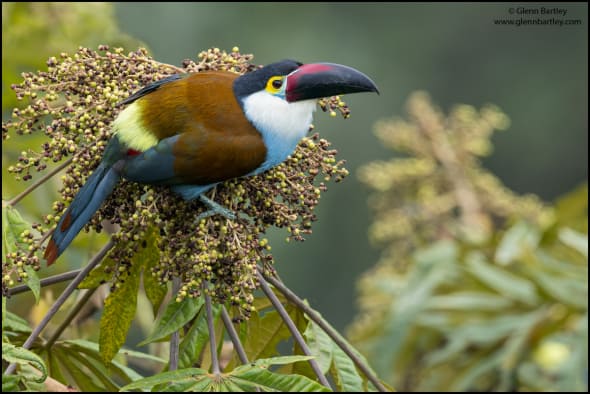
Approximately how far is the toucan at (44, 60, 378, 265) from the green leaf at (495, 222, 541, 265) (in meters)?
2.16

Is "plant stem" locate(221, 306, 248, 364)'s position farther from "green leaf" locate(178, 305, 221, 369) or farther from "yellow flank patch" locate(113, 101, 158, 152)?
"yellow flank patch" locate(113, 101, 158, 152)

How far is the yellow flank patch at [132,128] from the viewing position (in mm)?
1639

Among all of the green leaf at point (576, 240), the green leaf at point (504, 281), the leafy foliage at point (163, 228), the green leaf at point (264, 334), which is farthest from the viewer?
the green leaf at point (504, 281)

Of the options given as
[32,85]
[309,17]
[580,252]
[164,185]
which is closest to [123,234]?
[164,185]

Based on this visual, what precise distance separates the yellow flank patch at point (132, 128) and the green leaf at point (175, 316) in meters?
0.26

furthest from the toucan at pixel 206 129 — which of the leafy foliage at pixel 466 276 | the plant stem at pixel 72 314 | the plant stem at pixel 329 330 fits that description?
the leafy foliage at pixel 466 276

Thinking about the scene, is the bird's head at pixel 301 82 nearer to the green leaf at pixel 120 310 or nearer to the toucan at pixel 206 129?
the toucan at pixel 206 129

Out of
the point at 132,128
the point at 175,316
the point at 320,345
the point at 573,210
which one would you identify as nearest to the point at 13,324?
the point at 175,316

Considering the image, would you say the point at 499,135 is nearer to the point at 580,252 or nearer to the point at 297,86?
the point at 580,252

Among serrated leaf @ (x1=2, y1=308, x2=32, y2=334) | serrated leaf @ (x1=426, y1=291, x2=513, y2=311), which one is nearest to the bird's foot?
serrated leaf @ (x1=2, y1=308, x2=32, y2=334)

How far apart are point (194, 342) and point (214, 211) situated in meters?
0.24

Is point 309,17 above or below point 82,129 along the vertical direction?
above

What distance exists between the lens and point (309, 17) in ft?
37.6

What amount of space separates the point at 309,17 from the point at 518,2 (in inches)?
93.8
